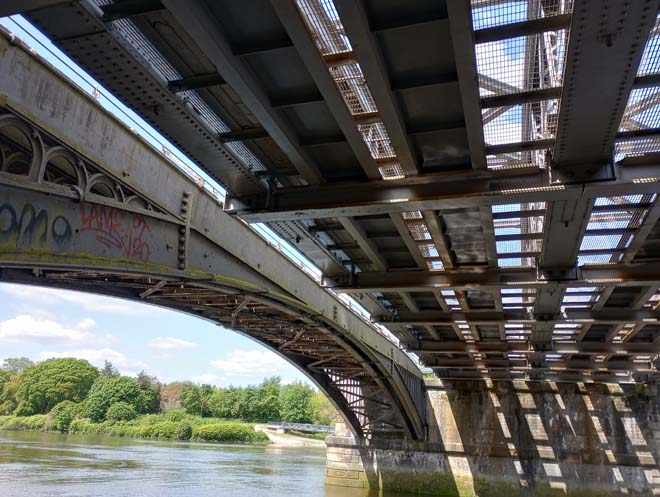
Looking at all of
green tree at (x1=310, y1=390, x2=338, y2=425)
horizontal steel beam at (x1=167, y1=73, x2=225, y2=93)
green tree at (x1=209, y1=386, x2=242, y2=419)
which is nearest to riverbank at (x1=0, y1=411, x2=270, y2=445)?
green tree at (x1=209, y1=386, x2=242, y2=419)

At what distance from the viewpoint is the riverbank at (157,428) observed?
209ft

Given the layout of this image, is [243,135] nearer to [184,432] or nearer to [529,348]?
[529,348]

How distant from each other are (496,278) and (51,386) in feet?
270

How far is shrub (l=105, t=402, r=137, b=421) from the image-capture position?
70.6m

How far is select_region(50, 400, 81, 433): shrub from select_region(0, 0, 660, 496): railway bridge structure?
68249 millimetres

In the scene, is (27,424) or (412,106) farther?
(27,424)

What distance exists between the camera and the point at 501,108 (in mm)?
5875

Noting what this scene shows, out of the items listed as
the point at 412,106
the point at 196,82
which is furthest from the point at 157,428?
the point at 412,106

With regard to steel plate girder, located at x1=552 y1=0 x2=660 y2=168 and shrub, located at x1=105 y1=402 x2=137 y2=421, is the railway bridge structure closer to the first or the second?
steel plate girder, located at x1=552 y1=0 x2=660 y2=168

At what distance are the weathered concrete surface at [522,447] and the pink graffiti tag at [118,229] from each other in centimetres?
2303

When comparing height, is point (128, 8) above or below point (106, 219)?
above

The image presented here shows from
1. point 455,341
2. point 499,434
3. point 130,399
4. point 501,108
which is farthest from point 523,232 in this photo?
point 130,399

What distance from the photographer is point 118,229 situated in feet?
21.6

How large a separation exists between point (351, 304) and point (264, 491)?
11.3m
